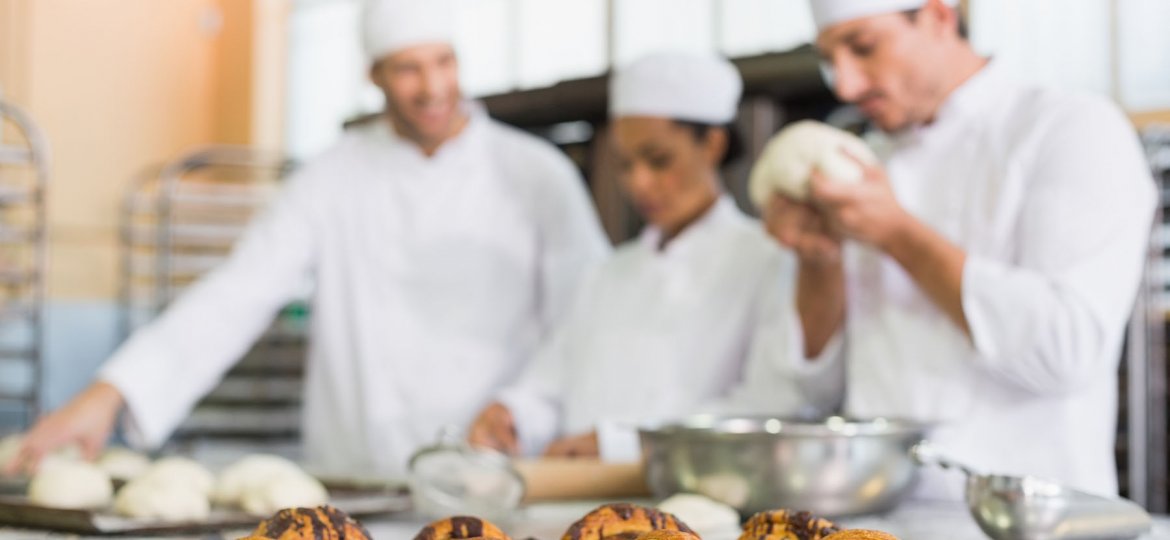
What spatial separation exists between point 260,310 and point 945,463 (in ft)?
5.55

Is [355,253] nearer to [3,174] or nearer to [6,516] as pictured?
[6,516]

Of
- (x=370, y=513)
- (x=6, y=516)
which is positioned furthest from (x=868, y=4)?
(x=6, y=516)

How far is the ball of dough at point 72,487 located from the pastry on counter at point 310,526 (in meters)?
0.84

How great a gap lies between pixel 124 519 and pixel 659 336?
1.22 m

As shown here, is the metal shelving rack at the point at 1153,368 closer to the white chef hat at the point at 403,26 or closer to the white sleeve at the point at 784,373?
the white sleeve at the point at 784,373

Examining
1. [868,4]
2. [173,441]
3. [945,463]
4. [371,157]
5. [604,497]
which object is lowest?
[173,441]

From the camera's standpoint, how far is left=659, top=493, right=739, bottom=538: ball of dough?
1.25 m

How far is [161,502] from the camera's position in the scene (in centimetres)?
147

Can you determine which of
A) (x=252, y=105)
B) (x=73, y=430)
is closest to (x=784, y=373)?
(x=73, y=430)

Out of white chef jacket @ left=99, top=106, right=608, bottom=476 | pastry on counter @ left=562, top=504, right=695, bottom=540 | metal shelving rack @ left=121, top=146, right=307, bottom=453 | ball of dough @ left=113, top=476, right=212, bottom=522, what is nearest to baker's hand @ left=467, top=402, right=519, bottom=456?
white chef jacket @ left=99, top=106, right=608, bottom=476

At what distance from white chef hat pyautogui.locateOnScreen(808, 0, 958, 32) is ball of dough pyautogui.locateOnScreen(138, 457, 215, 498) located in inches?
39.6

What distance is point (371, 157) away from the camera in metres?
2.85

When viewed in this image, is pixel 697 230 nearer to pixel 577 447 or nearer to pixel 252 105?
pixel 577 447

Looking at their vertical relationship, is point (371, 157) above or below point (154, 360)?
above
